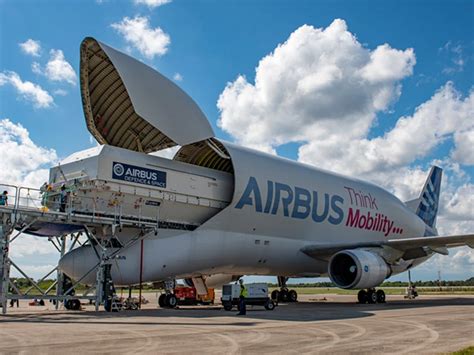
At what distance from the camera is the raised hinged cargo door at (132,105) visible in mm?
21047

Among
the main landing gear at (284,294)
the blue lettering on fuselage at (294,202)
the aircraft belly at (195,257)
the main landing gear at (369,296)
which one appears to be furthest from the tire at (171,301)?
the main landing gear at (284,294)

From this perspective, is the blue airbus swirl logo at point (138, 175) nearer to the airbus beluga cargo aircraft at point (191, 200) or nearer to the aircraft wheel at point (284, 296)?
the airbus beluga cargo aircraft at point (191, 200)

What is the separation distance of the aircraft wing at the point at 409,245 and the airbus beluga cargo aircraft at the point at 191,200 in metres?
0.06

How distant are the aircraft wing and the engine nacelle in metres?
1.04

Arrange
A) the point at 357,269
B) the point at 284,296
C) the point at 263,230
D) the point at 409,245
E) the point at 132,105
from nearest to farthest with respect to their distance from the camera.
Result: the point at 132,105 < the point at 357,269 < the point at 263,230 < the point at 409,245 < the point at 284,296

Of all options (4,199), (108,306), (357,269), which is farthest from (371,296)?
(4,199)

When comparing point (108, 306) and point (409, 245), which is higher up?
point (409, 245)

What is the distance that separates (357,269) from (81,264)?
486 inches

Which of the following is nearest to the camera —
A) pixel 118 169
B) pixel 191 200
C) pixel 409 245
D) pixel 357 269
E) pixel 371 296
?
pixel 118 169

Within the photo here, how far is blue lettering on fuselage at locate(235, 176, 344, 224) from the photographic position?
2454cm

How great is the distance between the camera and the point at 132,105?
22047mm

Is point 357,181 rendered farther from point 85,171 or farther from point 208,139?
point 85,171

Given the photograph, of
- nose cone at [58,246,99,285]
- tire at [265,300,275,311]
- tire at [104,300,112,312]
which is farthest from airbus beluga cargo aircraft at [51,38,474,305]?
tire at [265,300,275,311]

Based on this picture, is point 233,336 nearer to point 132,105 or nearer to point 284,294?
point 132,105
